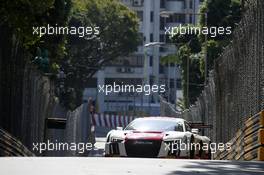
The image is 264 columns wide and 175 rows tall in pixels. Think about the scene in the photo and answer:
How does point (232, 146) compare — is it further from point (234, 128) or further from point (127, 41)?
point (127, 41)

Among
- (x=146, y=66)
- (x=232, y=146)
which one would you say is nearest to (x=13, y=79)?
(x=232, y=146)

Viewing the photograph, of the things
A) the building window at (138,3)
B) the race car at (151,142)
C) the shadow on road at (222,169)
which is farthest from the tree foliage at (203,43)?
the shadow on road at (222,169)

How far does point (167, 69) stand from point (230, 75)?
75.0 m

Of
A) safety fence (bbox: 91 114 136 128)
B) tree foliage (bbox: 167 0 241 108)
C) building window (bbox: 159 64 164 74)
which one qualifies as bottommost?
Answer: safety fence (bbox: 91 114 136 128)

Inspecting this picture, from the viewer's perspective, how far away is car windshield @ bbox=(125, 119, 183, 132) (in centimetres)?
2005

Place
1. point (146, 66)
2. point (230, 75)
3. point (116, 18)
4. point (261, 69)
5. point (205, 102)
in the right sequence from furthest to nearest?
1. point (146, 66)
2. point (116, 18)
3. point (205, 102)
4. point (230, 75)
5. point (261, 69)

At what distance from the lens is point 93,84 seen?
327 feet

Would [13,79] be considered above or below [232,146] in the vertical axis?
above

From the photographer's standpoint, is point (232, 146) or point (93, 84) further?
point (93, 84)

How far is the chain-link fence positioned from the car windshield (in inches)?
58.2

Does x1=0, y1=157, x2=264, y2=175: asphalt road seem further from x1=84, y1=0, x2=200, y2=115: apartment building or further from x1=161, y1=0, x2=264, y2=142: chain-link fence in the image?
x1=84, y1=0, x2=200, y2=115: apartment building

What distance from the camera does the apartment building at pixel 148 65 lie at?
303ft

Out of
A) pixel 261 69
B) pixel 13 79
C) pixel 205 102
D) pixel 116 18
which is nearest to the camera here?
pixel 261 69

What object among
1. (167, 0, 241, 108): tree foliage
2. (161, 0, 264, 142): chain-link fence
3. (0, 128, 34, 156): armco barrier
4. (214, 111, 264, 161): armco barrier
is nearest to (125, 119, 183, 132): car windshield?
(214, 111, 264, 161): armco barrier
